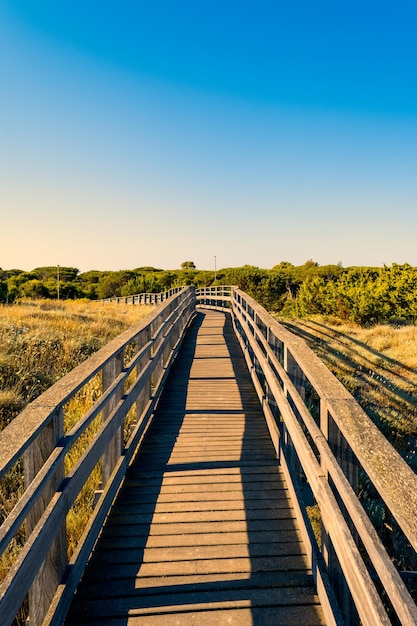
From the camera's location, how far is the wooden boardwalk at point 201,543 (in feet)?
8.63

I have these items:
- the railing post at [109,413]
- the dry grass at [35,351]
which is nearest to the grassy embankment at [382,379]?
the railing post at [109,413]

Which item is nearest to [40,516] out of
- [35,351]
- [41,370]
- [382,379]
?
[41,370]

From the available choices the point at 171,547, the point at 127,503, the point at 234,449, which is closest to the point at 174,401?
the point at 234,449

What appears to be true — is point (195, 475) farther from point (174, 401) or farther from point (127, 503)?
point (174, 401)

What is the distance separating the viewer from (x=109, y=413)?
3.85 meters

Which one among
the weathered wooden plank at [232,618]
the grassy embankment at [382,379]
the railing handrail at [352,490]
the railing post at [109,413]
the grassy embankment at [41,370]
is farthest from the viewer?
the grassy embankment at [382,379]

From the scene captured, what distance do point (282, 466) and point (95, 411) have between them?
2.19 metres

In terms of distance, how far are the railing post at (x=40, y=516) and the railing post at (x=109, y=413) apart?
3.65ft

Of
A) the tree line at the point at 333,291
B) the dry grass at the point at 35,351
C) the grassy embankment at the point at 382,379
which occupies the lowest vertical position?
the grassy embankment at the point at 382,379

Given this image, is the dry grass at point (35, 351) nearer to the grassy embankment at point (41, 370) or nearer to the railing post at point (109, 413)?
the grassy embankment at point (41, 370)

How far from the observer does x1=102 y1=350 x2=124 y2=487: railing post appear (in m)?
3.73

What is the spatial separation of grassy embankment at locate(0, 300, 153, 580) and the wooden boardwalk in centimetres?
52

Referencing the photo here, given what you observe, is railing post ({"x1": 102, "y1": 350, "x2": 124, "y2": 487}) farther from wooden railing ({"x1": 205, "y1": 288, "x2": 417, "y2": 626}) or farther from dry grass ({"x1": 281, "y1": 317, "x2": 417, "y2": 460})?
dry grass ({"x1": 281, "y1": 317, "x2": 417, "y2": 460})

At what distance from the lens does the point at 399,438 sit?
25.8 ft
